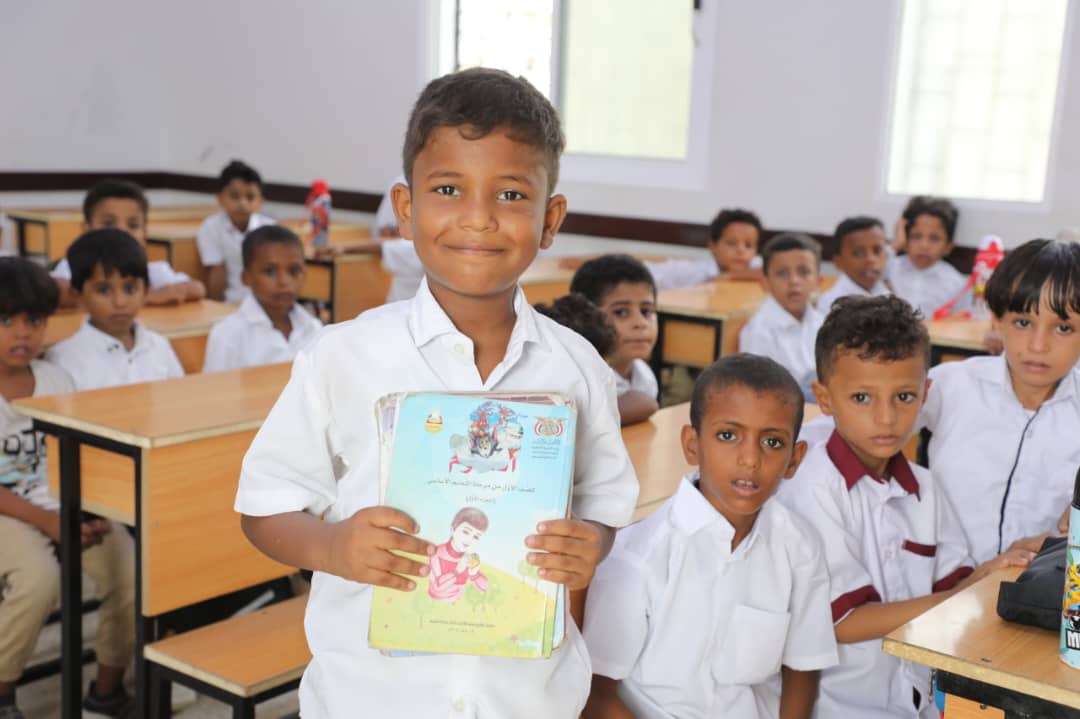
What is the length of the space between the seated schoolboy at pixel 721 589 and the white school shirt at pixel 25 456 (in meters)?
1.50

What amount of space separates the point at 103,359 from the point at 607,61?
4014 mm

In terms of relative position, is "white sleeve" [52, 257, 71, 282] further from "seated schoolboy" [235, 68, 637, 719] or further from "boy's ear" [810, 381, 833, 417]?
"seated schoolboy" [235, 68, 637, 719]

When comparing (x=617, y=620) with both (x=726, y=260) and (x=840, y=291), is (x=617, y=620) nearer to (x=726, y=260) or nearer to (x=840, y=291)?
(x=840, y=291)

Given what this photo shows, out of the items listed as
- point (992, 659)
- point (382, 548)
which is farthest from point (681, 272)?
point (382, 548)

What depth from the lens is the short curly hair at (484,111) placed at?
3.58 feet

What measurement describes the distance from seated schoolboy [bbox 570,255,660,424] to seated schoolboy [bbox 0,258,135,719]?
1290 millimetres

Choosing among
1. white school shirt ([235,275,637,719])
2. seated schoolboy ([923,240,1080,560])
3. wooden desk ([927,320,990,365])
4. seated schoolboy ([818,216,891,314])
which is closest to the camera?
white school shirt ([235,275,637,719])

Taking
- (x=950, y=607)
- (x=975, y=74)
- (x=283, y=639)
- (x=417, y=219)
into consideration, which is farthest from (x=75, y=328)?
(x=975, y=74)

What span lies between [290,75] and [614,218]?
2645 mm

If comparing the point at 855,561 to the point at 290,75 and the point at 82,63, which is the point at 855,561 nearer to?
the point at 290,75

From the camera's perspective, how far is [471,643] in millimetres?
1047

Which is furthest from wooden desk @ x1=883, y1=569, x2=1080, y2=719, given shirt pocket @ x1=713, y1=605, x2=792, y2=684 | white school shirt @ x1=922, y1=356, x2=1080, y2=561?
white school shirt @ x1=922, y1=356, x2=1080, y2=561

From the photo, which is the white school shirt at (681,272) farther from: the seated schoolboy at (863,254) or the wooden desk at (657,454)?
the wooden desk at (657,454)

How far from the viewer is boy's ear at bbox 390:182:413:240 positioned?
3.84 ft
